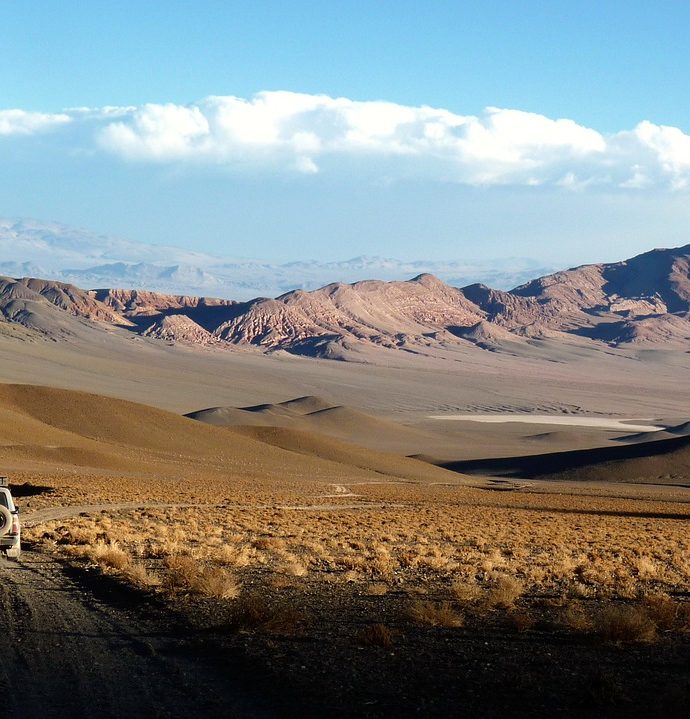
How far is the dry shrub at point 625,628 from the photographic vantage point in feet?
32.4

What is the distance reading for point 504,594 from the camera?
12234mm

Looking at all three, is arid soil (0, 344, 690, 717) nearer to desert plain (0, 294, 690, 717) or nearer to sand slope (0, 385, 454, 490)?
desert plain (0, 294, 690, 717)

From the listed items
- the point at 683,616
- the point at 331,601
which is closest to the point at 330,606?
the point at 331,601

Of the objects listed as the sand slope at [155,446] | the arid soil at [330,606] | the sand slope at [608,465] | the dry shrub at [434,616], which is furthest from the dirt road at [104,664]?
the sand slope at [608,465]

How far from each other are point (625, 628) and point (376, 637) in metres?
2.46

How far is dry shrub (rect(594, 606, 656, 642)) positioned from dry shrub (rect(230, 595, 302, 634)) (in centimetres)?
309

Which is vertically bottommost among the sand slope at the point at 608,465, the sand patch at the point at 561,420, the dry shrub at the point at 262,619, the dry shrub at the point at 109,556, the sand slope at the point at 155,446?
the sand patch at the point at 561,420

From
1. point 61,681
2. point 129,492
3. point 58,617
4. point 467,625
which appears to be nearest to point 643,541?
point 467,625

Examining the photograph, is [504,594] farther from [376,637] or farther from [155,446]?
[155,446]

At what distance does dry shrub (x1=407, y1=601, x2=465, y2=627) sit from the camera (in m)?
10.8

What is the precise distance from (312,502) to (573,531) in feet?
47.3

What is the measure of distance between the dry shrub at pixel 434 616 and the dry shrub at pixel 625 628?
150 centimetres

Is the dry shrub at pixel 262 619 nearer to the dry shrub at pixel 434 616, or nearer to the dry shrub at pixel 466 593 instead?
the dry shrub at pixel 434 616

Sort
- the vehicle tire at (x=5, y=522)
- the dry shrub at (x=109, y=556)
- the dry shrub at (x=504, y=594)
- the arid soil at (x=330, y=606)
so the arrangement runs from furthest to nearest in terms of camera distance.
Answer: the dry shrub at (x=109, y=556)
the vehicle tire at (x=5, y=522)
the dry shrub at (x=504, y=594)
the arid soil at (x=330, y=606)
